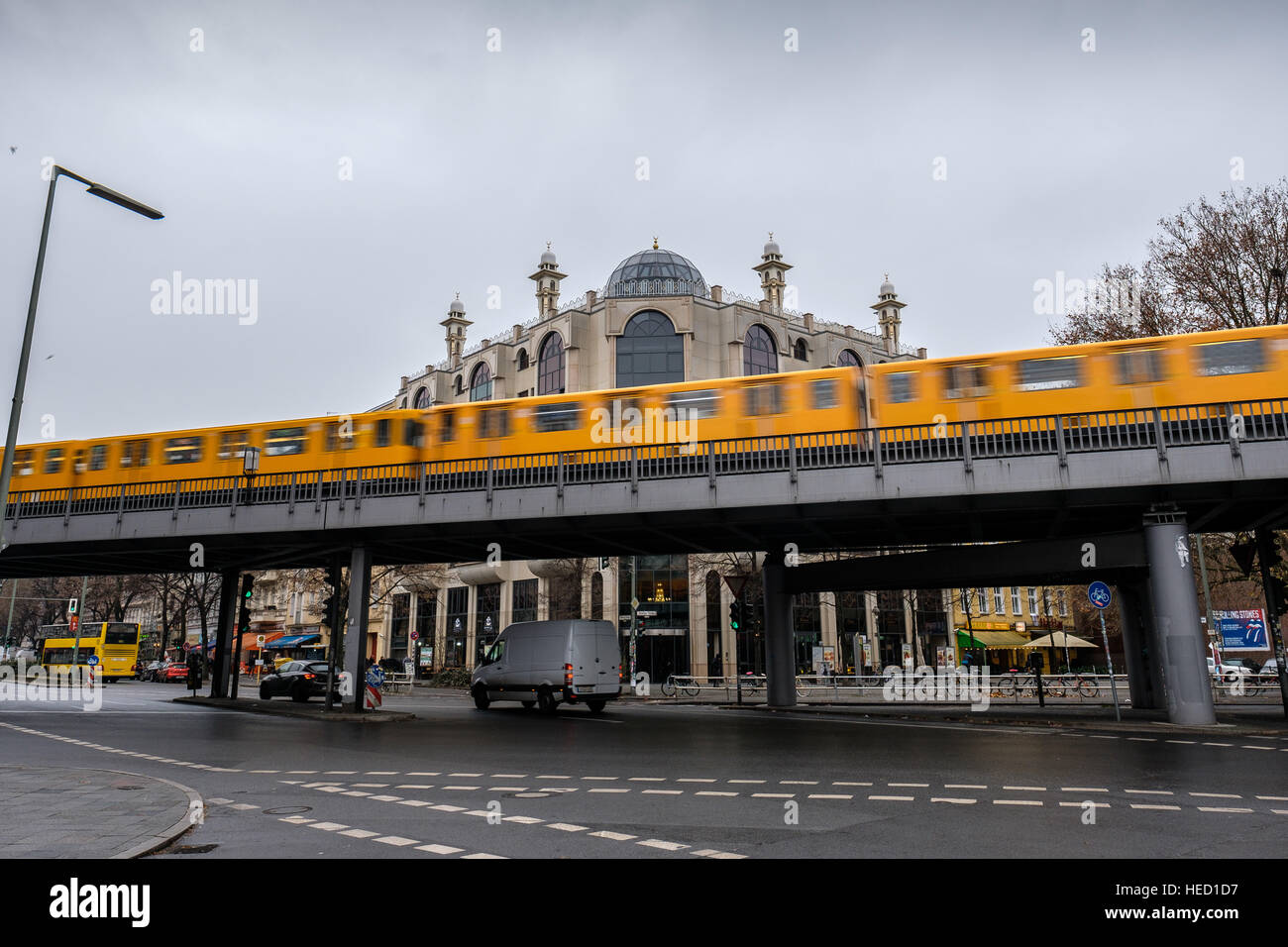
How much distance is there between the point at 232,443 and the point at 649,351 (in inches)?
1453

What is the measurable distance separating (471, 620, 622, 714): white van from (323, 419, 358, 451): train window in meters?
7.02

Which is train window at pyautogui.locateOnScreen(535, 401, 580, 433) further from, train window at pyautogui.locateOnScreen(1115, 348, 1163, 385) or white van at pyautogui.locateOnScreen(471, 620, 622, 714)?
train window at pyautogui.locateOnScreen(1115, 348, 1163, 385)

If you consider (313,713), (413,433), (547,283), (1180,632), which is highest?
(547,283)

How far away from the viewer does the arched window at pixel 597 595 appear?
185 feet

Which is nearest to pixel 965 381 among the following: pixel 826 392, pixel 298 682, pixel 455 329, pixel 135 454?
pixel 826 392

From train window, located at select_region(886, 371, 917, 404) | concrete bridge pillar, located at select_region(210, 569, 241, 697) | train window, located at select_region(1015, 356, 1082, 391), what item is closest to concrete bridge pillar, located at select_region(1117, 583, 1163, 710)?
train window, located at select_region(1015, 356, 1082, 391)

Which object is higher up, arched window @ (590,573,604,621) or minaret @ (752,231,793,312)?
minaret @ (752,231,793,312)

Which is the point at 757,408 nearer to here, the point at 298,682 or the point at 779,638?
the point at 779,638

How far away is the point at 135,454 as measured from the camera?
27.4 metres

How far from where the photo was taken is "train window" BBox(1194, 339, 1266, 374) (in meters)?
19.8

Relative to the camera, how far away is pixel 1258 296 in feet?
96.0
